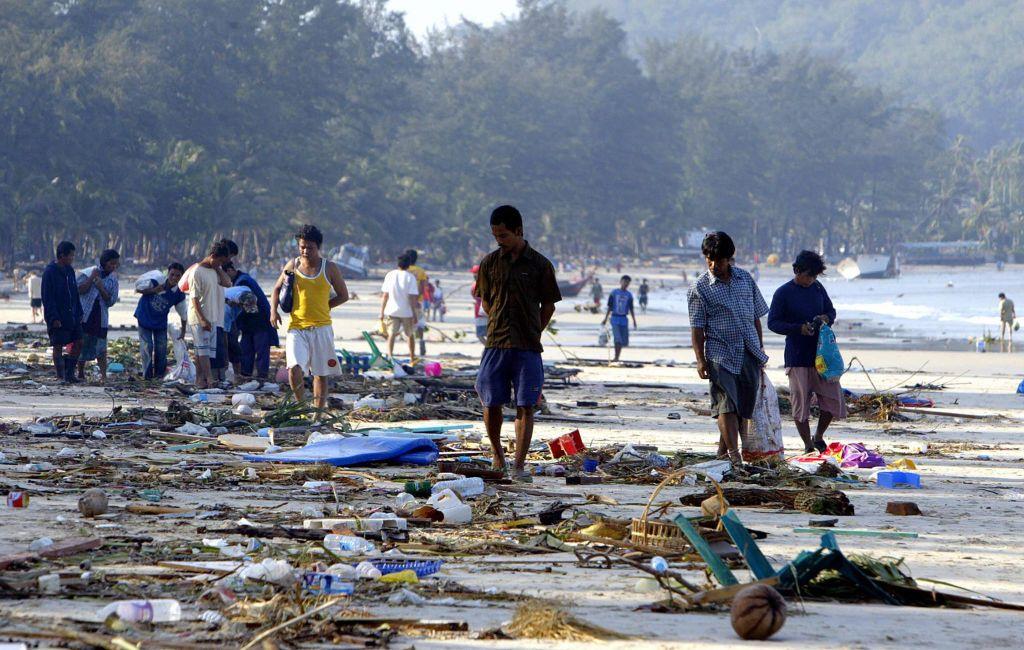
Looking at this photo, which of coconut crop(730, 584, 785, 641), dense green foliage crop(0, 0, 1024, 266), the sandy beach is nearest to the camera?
coconut crop(730, 584, 785, 641)

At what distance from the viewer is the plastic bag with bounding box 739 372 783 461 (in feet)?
30.5

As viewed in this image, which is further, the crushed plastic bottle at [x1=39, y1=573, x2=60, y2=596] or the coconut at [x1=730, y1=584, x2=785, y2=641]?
the crushed plastic bottle at [x1=39, y1=573, x2=60, y2=596]

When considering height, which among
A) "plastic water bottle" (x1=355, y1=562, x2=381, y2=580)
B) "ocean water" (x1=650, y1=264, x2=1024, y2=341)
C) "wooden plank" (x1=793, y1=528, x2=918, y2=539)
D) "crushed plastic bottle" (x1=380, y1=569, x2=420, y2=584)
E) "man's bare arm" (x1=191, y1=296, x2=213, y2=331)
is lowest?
"ocean water" (x1=650, y1=264, x2=1024, y2=341)

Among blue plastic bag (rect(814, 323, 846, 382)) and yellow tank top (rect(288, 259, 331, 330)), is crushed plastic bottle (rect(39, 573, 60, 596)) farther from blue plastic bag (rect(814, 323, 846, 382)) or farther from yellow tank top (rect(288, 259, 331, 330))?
yellow tank top (rect(288, 259, 331, 330))

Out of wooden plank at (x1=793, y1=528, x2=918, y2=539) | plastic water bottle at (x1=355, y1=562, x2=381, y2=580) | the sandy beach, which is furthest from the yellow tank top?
plastic water bottle at (x1=355, y1=562, x2=381, y2=580)

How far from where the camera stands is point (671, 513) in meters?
7.02

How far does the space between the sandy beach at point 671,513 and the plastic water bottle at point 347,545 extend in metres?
0.34

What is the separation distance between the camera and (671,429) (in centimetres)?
1243

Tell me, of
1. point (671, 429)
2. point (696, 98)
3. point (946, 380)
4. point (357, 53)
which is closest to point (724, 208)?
point (696, 98)

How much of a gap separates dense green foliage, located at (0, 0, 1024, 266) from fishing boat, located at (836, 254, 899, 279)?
566 inches

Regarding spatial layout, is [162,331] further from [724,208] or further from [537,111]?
[724,208]

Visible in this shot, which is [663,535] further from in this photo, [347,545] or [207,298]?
[207,298]

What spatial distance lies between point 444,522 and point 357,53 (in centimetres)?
8207

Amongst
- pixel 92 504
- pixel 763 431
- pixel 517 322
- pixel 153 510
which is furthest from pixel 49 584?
pixel 763 431
